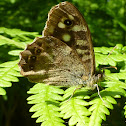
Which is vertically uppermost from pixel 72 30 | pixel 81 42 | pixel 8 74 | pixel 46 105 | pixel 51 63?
pixel 72 30

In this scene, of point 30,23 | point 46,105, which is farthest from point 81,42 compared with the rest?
point 30,23

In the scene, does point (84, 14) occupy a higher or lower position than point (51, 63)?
higher

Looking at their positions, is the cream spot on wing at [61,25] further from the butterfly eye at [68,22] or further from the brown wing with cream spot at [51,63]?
the brown wing with cream spot at [51,63]

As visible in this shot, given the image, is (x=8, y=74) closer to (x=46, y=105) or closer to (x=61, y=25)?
(x=46, y=105)

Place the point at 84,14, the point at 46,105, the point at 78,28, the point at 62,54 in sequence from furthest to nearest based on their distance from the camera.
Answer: the point at 84,14 < the point at 62,54 < the point at 78,28 < the point at 46,105

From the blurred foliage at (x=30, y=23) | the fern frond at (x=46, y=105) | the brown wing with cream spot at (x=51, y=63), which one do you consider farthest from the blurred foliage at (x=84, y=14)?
the fern frond at (x=46, y=105)

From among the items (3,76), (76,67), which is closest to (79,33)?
(76,67)

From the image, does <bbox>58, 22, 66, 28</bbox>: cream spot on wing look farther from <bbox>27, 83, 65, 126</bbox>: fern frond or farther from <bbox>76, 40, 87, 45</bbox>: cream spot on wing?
<bbox>27, 83, 65, 126</bbox>: fern frond

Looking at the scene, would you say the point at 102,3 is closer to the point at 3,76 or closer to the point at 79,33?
the point at 79,33
